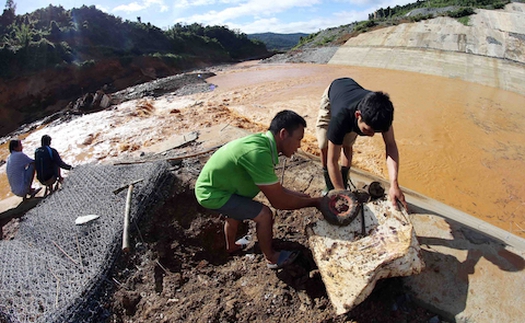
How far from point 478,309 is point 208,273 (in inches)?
83.5

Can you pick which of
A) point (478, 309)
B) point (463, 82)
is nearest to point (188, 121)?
point (478, 309)

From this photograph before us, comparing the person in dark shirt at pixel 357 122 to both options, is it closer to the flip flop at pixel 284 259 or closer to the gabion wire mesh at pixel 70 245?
the flip flop at pixel 284 259

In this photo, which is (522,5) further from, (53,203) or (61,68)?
(61,68)

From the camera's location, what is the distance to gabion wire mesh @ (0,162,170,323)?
2.29 metres

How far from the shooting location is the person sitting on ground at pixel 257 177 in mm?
2047

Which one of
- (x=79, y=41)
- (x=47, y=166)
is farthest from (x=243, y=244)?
(x=79, y=41)

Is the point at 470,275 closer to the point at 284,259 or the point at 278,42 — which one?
the point at 284,259

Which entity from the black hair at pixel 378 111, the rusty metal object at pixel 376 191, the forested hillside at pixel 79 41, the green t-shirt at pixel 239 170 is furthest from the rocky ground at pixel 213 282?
the forested hillside at pixel 79 41

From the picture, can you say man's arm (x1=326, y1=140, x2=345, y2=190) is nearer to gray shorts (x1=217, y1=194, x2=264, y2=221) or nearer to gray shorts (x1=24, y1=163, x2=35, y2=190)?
gray shorts (x1=217, y1=194, x2=264, y2=221)

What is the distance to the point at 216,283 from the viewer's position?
8.47 feet

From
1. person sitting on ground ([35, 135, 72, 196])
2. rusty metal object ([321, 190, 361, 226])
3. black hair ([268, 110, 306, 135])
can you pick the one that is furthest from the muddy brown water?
black hair ([268, 110, 306, 135])

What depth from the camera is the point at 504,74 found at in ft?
40.8

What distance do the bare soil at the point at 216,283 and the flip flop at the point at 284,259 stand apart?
0.07m

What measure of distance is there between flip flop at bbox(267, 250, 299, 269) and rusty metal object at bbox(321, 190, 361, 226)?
57cm
